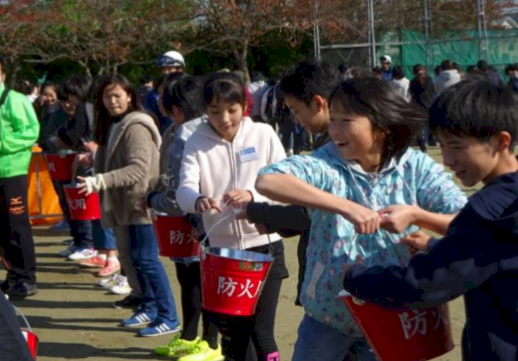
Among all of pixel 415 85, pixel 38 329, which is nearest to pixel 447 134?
pixel 38 329

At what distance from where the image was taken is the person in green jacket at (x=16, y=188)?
24.5ft

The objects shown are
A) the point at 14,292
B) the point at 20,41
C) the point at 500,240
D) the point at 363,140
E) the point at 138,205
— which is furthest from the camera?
the point at 20,41

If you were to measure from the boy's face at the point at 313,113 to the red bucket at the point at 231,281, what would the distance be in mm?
601

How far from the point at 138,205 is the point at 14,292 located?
1925 millimetres

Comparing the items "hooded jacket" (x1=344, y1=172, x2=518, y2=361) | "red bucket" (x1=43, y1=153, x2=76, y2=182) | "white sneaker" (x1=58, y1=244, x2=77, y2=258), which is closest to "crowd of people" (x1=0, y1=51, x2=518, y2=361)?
"hooded jacket" (x1=344, y1=172, x2=518, y2=361)

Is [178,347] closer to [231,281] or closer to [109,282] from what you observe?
[231,281]

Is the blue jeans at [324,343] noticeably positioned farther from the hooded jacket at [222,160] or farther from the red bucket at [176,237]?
the red bucket at [176,237]

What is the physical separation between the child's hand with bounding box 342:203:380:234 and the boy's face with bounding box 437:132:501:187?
0.39 meters

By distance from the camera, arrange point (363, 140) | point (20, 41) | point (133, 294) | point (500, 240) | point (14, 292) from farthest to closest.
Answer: point (20, 41)
point (14, 292)
point (133, 294)
point (363, 140)
point (500, 240)

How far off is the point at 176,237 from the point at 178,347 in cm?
78

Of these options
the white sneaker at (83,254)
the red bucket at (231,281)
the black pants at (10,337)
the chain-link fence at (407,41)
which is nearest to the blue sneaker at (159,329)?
the red bucket at (231,281)

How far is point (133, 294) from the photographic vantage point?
23.7ft

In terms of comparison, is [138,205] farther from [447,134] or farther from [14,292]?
[447,134]

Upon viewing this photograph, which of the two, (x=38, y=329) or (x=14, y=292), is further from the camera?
(x=14, y=292)
